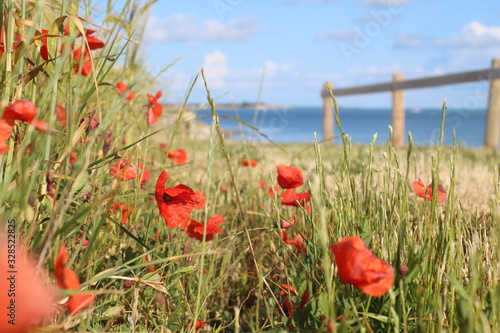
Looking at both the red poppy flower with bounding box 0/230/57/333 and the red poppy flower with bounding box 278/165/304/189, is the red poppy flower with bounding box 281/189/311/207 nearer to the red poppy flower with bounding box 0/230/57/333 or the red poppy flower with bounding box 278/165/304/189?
the red poppy flower with bounding box 278/165/304/189

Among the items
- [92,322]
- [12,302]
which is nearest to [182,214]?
[92,322]

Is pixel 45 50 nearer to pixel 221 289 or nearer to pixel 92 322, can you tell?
pixel 92 322

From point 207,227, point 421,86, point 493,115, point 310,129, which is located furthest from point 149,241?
point 310,129

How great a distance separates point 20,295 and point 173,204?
0.53 m

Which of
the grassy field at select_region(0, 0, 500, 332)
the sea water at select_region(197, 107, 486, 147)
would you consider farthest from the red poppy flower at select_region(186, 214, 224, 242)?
the sea water at select_region(197, 107, 486, 147)

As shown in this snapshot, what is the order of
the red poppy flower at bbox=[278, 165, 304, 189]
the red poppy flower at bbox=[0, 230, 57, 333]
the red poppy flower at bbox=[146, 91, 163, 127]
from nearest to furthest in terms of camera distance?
the red poppy flower at bbox=[0, 230, 57, 333] < the red poppy flower at bbox=[278, 165, 304, 189] < the red poppy flower at bbox=[146, 91, 163, 127]

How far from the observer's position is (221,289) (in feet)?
5.72

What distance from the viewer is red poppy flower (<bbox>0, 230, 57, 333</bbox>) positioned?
717 millimetres

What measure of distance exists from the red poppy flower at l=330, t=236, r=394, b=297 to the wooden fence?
6.89 meters

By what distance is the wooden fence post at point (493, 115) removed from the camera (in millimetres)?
7441

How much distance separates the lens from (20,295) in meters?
0.73

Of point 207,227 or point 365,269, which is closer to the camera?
point 365,269

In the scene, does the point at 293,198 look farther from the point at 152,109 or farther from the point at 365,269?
the point at 365,269

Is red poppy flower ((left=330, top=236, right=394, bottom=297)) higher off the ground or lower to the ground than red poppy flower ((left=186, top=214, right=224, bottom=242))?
higher
